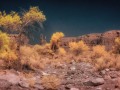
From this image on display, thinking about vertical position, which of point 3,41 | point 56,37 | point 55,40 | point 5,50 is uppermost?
point 56,37

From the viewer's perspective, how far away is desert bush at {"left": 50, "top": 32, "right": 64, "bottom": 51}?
43.3 meters

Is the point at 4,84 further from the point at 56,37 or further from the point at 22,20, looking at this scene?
the point at 56,37

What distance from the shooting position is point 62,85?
1520cm

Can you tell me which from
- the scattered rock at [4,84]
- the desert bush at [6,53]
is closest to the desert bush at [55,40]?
the desert bush at [6,53]

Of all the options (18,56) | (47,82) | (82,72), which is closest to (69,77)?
(82,72)

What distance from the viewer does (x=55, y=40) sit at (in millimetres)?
44750

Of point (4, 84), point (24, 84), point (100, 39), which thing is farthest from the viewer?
point (100, 39)

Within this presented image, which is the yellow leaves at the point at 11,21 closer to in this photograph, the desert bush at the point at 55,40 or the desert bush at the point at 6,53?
the desert bush at the point at 6,53

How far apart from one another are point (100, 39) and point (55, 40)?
261 inches

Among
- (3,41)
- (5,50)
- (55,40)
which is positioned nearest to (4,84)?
(5,50)

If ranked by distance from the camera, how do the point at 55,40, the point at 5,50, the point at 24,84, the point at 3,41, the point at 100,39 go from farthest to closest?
the point at 55,40, the point at 100,39, the point at 3,41, the point at 5,50, the point at 24,84

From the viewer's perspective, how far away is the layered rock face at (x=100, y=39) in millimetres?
40966

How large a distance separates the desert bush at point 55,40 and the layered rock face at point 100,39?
3.10ft

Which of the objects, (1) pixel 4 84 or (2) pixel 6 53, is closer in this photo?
(1) pixel 4 84
